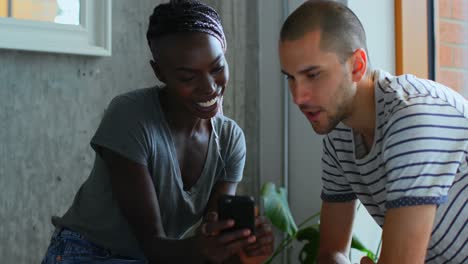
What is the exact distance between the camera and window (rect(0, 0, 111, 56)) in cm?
188

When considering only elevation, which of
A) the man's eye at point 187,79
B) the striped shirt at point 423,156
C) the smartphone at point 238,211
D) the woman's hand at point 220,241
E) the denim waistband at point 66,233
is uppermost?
the man's eye at point 187,79

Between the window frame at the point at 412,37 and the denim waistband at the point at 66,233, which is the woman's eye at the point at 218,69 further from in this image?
the window frame at the point at 412,37

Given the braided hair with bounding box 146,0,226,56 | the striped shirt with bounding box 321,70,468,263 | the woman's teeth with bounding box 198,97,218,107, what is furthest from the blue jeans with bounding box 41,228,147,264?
the striped shirt with bounding box 321,70,468,263

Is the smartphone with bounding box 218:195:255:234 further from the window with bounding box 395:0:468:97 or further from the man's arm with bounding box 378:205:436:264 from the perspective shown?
the window with bounding box 395:0:468:97

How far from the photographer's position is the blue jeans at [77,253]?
1464 millimetres

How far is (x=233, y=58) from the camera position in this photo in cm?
230

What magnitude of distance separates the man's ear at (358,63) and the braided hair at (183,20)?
0.41m

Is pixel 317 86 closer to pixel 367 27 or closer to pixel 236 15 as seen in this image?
pixel 367 27

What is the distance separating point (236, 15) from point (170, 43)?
88 cm

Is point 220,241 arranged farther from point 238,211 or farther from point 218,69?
point 218,69

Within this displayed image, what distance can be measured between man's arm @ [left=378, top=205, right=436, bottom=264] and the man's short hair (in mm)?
317

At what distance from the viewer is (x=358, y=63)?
47.8 inches

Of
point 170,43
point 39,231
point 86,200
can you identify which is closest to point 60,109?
point 39,231

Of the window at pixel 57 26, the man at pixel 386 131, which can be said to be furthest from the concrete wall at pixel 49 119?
the man at pixel 386 131
